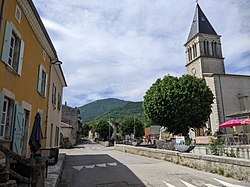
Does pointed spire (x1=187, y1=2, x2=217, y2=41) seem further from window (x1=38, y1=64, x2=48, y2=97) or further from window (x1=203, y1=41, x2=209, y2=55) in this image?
window (x1=38, y1=64, x2=48, y2=97)

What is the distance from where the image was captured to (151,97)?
2789 centimetres

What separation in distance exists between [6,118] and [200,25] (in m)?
47.5

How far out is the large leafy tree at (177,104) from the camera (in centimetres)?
Answer: 2661

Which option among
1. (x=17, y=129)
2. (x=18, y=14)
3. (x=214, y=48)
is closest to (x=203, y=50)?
(x=214, y=48)

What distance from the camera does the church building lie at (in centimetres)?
3650

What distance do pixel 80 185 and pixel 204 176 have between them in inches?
168

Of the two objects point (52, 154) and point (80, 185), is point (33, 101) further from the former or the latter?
point (80, 185)

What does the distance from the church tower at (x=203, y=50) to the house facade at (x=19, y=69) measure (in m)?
37.6

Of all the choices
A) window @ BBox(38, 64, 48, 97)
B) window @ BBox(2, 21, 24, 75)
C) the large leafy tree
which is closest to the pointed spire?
the large leafy tree

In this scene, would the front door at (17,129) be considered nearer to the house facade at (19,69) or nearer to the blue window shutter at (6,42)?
the house facade at (19,69)

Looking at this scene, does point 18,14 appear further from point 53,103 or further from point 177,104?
point 177,104

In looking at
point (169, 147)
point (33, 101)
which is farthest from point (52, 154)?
point (169, 147)

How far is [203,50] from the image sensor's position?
45.2 metres

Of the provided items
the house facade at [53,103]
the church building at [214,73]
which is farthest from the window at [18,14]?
the church building at [214,73]
